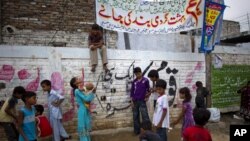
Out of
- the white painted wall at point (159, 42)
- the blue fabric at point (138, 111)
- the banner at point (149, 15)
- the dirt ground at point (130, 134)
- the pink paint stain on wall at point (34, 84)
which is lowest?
the dirt ground at point (130, 134)

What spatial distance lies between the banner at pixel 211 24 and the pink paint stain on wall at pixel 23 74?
188 inches

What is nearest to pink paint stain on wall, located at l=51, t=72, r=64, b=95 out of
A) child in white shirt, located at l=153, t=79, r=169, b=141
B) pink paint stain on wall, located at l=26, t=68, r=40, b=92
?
pink paint stain on wall, located at l=26, t=68, r=40, b=92

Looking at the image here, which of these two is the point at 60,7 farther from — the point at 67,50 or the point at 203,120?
the point at 203,120

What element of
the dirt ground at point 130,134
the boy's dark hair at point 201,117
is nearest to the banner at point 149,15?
the dirt ground at point 130,134

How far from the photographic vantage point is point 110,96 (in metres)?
7.62

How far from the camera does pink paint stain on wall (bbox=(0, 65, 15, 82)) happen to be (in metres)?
6.23

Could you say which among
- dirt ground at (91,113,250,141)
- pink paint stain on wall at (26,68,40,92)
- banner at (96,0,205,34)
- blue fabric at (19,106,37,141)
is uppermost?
banner at (96,0,205,34)

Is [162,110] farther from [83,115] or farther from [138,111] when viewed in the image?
[138,111]

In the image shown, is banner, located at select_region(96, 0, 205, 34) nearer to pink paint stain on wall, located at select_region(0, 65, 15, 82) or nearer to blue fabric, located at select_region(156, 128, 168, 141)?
pink paint stain on wall, located at select_region(0, 65, 15, 82)

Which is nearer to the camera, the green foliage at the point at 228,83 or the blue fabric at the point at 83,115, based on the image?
the blue fabric at the point at 83,115

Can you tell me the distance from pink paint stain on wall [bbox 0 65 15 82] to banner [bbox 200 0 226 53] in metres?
5.10

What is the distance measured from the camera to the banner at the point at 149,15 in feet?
24.7

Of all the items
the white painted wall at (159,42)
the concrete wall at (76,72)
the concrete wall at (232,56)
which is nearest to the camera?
the concrete wall at (76,72)

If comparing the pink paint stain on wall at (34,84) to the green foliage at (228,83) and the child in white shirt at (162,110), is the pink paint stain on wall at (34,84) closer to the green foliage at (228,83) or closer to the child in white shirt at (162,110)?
the child in white shirt at (162,110)
